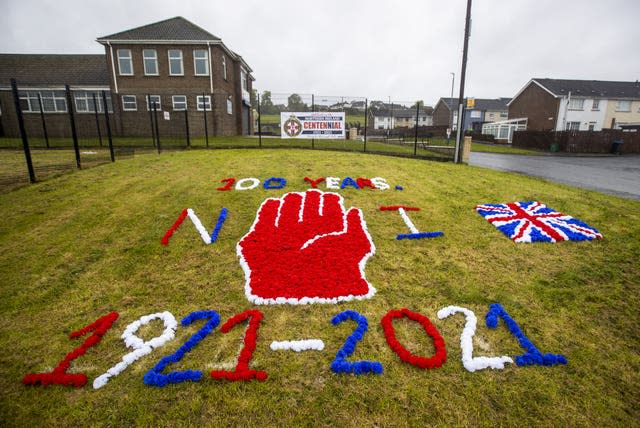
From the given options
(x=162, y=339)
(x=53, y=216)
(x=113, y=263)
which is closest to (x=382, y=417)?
(x=162, y=339)

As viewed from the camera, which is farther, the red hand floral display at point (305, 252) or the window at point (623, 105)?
the window at point (623, 105)

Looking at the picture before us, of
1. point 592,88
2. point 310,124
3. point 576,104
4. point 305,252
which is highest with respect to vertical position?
point 592,88

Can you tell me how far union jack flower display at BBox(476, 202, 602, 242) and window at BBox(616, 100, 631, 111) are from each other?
169ft

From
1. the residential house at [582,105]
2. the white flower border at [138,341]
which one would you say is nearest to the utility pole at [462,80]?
the white flower border at [138,341]

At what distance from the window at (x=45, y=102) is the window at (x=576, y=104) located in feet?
185

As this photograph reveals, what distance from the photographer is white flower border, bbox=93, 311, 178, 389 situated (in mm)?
3065

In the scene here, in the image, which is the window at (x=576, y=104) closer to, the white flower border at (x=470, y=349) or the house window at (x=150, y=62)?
the house window at (x=150, y=62)

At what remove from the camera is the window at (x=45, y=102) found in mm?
27766

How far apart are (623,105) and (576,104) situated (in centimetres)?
744

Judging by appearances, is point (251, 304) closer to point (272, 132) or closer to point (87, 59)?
point (272, 132)

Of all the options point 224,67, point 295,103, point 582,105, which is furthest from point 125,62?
point 582,105

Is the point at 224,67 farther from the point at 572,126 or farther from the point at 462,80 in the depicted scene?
the point at 572,126

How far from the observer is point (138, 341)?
3469 millimetres

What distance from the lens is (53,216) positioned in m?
6.44
